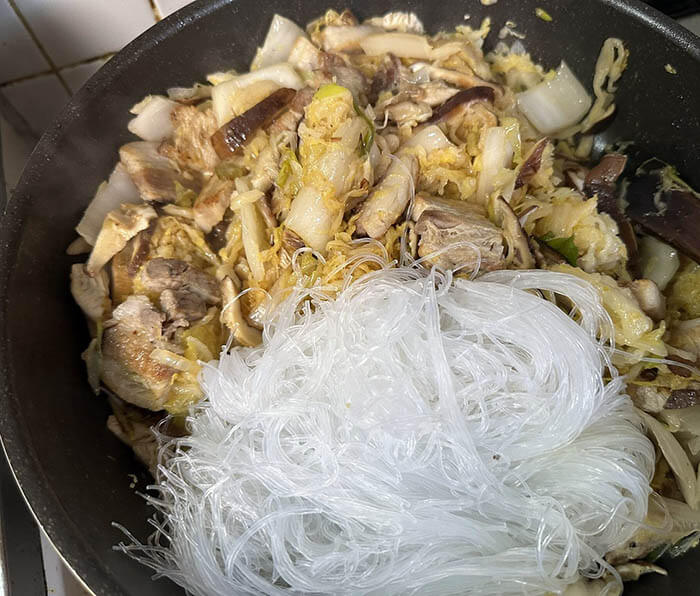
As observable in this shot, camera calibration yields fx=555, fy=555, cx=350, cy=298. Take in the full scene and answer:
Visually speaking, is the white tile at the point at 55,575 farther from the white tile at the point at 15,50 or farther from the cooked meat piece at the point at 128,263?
the white tile at the point at 15,50

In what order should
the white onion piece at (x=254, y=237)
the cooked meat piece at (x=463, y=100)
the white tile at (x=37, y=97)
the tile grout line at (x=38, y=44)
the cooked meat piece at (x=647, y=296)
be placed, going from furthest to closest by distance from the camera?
1. the white tile at (x=37, y=97)
2. the tile grout line at (x=38, y=44)
3. the cooked meat piece at (x=463, y=100)
4. the white onion piece at (x=254, y=237)
5. the cooked meat piece at (x=647, y=296)

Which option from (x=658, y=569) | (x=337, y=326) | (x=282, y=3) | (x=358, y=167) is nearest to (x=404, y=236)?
(x=358, y=167)

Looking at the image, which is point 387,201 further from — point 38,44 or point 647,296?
point 38,44

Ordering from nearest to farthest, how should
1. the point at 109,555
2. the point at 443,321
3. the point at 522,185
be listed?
the point at 109,555 < the point at 443,321 < the point at 522,185

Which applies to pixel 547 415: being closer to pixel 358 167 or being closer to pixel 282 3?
pixel 358 167

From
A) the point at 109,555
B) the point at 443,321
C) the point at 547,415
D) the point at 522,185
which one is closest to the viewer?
the point at 109,555

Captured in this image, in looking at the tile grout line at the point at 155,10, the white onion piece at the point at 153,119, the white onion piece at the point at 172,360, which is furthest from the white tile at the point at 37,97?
the white onion piece at the point at 172,360

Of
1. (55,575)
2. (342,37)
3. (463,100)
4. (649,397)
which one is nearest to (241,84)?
(342,37)
